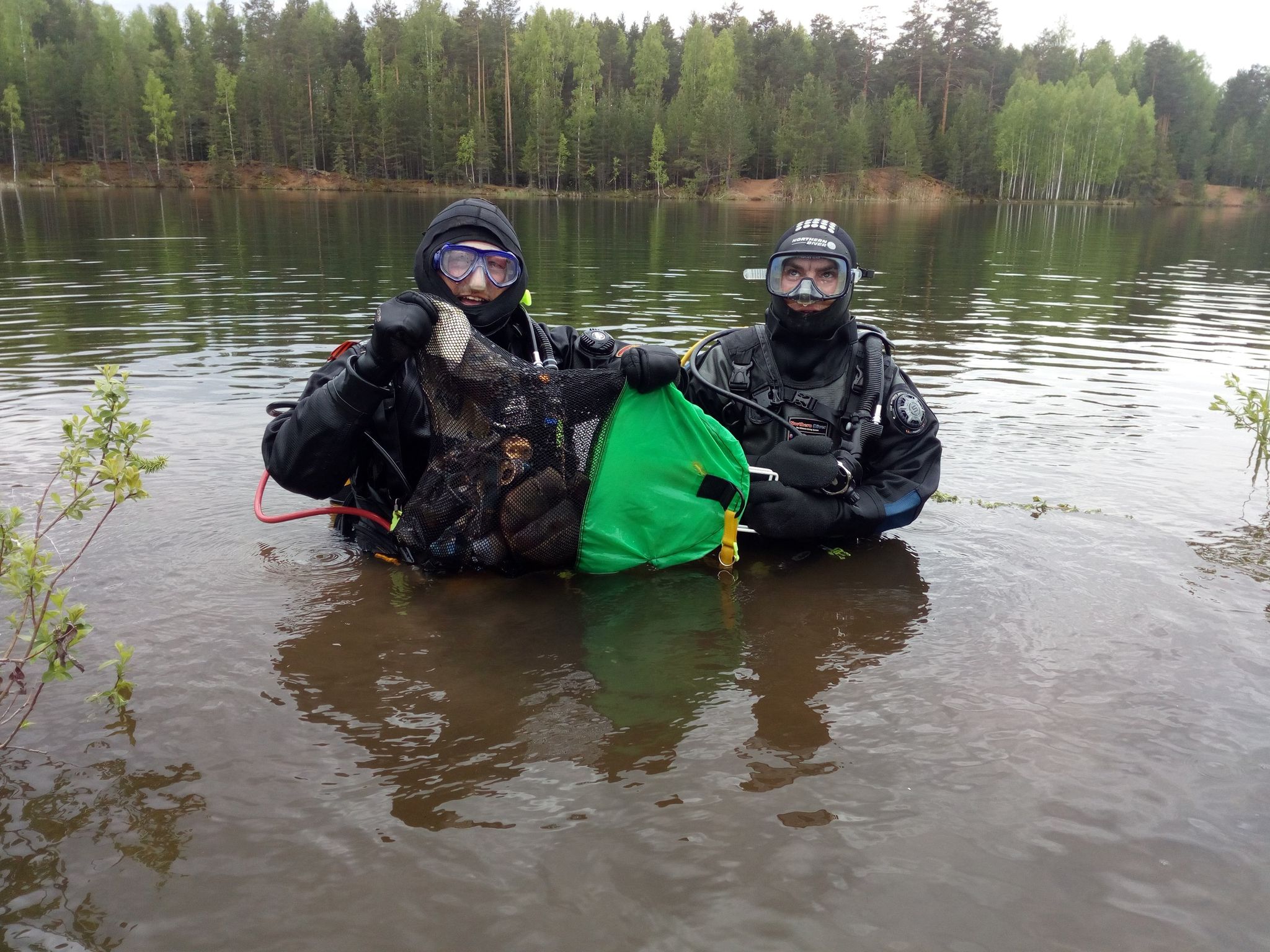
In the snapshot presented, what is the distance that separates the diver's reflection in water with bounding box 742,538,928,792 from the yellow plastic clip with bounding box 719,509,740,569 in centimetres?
15

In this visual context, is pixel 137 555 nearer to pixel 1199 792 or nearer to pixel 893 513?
pixel 893 513

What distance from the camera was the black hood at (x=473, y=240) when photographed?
4617 millimetres

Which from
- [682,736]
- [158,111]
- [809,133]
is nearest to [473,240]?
[682,736]

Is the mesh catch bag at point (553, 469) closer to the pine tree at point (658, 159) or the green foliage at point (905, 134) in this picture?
the pine tree at point (658, 159)

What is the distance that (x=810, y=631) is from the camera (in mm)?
4176

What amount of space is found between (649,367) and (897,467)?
5.39ft

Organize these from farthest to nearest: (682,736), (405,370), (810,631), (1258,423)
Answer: (1258,423) < (405,370) < (810,631) < (682,736)

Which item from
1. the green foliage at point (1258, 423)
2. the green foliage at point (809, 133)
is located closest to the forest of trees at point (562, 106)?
the green foliage at point (809, 133)

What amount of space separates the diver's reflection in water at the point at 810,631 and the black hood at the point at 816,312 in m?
1.25

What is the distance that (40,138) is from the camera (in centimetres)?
7494

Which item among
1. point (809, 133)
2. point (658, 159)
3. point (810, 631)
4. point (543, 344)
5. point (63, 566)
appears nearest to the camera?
point (63, 566)

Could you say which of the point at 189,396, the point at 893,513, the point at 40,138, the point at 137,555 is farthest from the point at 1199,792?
the point at 40,138

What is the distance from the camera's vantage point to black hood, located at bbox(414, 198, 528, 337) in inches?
182

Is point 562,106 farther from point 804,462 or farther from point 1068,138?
point 804,462
